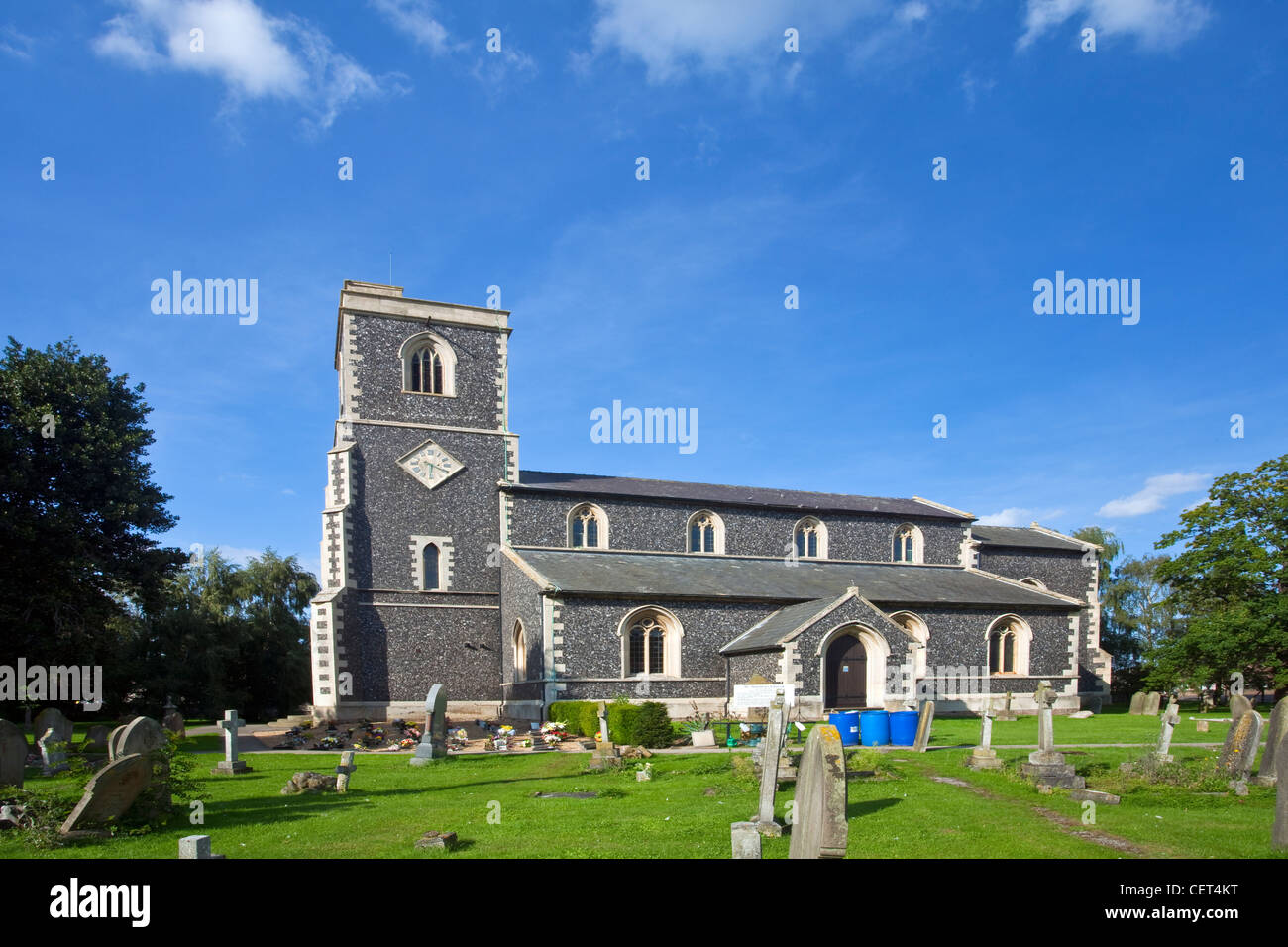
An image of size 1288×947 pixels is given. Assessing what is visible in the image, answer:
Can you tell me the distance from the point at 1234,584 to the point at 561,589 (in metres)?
26.4

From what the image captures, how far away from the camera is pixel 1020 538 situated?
140 ft

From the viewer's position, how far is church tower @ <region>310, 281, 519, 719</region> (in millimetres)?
30359

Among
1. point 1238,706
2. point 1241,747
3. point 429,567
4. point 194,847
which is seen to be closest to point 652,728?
point 429,567

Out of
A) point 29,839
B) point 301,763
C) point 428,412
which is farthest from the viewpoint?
point 428,412

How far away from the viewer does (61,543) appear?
28.3 metres

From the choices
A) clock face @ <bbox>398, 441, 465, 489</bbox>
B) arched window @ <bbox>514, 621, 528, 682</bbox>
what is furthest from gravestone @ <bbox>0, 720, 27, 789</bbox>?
clock face @ <bbox>398, 441, 465, 489</bbox>

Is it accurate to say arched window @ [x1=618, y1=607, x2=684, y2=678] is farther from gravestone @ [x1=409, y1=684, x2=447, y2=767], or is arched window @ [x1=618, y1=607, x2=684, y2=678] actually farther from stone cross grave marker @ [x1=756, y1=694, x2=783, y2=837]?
stone cross grave marker @ [x1=756, y1=694, x2=783, y2=837]

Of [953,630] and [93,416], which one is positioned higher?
[93,416]

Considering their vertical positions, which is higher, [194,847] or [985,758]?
[194,847]

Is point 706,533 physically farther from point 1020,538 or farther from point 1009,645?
point 1020,538

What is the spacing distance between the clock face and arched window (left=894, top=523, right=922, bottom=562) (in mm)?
19473

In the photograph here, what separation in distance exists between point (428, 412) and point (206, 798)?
20.4 metres
